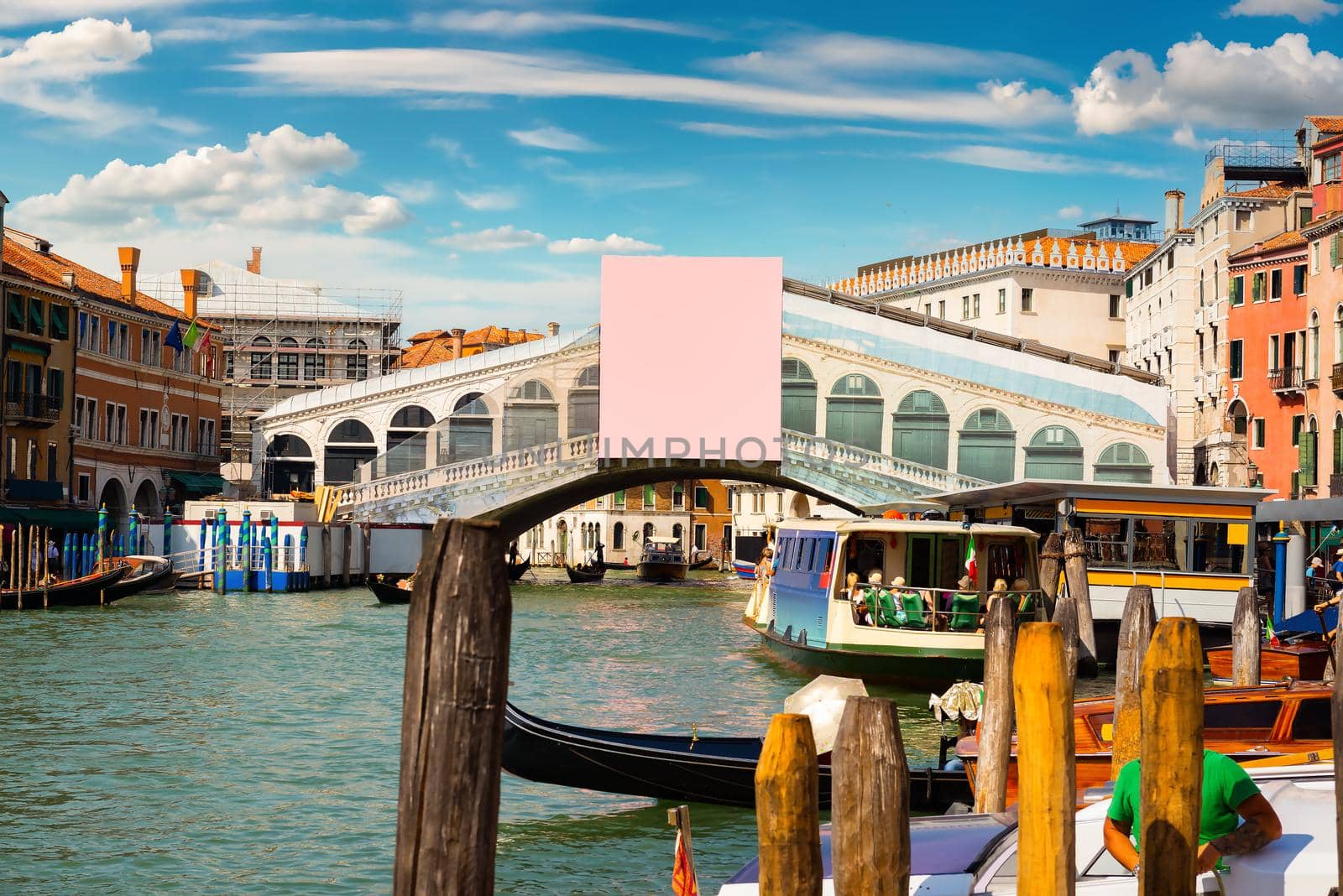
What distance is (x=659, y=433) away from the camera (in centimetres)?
2780

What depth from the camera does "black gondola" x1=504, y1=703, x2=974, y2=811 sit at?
784 centimetres

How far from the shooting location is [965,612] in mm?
13555

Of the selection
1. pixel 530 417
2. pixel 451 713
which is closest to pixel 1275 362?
pixel 530 417

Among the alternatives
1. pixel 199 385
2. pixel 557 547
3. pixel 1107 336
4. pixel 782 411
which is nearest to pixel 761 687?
pixel 782 411

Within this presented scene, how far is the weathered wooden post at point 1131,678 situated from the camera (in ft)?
21.8

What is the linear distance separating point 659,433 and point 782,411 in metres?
3.54

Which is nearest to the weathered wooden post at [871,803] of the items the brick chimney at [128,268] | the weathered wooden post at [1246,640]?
the weathered wooden post at [1246,640]

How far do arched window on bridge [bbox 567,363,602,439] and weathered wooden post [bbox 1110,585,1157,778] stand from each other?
73.7ft

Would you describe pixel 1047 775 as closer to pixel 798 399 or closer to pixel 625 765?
pixel 625 765

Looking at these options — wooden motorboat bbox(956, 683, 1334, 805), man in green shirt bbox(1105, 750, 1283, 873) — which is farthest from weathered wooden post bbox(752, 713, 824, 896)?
wooden motorboat bbox(956, 683, 1334, 805)

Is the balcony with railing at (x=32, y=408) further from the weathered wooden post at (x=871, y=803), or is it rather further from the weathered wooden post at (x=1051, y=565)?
the weathered wooden post at (x=871, y=803)

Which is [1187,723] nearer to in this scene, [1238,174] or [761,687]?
[761,687]

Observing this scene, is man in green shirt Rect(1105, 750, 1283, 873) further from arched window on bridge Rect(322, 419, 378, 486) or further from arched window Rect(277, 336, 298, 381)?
arched window Rect(277, 336, 298, 381)

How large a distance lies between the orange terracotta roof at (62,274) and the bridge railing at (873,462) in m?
13.7
